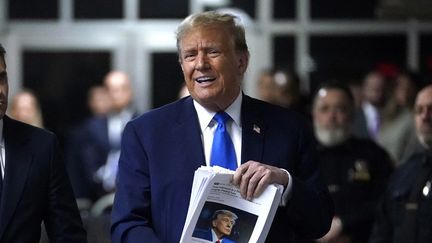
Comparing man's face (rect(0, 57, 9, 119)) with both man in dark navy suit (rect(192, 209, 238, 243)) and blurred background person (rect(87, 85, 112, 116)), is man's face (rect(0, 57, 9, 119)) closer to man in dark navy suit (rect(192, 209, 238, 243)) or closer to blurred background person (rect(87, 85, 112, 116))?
man in dark navy suit (rect(192, 209, 238, 243))

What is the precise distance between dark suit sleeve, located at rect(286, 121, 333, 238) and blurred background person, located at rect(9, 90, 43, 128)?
6866mm

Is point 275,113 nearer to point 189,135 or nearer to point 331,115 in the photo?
point 189,135

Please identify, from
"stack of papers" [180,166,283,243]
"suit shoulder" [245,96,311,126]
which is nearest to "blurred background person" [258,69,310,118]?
"suit shoulder" [245,96,311,126]

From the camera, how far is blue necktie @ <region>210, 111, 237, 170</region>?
531cm

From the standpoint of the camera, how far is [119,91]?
480 inches

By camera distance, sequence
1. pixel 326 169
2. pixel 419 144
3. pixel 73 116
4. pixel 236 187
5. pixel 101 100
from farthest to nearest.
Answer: pixel 73 116
pixel 101 100
pixel 326 169
pixel 419 144
pixel 236 187

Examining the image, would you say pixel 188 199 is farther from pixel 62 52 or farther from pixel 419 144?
pixel 62 52

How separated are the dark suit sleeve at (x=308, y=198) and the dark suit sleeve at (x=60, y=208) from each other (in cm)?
100

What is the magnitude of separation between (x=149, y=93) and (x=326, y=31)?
2.14m

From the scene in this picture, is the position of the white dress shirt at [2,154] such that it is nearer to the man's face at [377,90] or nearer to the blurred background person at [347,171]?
the blurred background person at [347,171]

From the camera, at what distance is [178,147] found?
535 cm

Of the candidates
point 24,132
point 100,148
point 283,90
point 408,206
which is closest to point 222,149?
point 24,132

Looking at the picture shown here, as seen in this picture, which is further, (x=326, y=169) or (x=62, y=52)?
(x=62, y=52)

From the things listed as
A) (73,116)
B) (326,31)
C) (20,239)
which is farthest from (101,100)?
(20,239)
